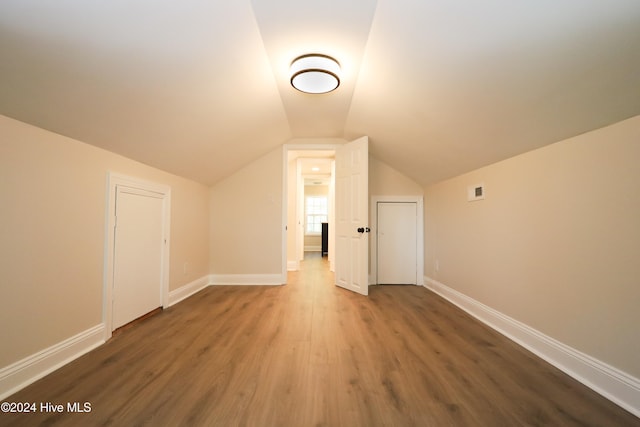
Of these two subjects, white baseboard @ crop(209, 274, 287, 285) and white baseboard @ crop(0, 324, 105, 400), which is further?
white baseboard @ crop(209, 274, 287, 285)

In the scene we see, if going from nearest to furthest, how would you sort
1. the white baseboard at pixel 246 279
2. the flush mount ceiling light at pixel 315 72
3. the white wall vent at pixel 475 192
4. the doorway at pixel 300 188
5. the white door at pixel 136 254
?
the flush mount ceiling light at pixel 315 72 → the white door at pixel 136 254 → the white wall vent at pixel 475 192 → the white baseboard at pixel 246 279 → the doorway at pixel 300 188

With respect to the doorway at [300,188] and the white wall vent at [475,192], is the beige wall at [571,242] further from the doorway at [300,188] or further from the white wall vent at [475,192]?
the doorway at [300,188]

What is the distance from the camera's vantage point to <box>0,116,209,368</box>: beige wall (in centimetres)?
154

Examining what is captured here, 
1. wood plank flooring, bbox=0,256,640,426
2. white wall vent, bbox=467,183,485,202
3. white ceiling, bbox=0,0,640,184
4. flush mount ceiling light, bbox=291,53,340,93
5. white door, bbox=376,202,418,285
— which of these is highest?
flush mount ceiling light, bbox=291,53,340,93

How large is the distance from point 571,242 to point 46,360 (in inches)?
145

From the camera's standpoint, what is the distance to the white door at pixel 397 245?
4.35 meters

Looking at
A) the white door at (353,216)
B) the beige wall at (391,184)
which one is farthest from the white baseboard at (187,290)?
the beige wall at (391,184)

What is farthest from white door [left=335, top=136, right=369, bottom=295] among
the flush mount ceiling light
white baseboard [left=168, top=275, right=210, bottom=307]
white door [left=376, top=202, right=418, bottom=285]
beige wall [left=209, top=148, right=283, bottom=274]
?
white baseboard [left=168, top=275, right=210, bottom=307]

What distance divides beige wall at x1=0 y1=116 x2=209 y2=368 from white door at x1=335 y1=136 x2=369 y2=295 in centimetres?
281

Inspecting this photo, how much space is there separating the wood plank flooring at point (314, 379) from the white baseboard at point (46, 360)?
0.21ft

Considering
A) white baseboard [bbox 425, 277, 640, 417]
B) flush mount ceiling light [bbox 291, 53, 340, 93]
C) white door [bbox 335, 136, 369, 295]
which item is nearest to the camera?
white baseboard [bbox 425, 277, 640, 417]

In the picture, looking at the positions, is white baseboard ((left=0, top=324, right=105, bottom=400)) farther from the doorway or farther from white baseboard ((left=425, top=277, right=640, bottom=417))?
white baseboard ((left=425, top=277, right=640, bottom=417))

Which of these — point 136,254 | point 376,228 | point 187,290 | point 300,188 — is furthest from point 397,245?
point 136,254

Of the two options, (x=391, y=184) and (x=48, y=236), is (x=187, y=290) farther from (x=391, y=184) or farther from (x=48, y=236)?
(x=391, y=184)
